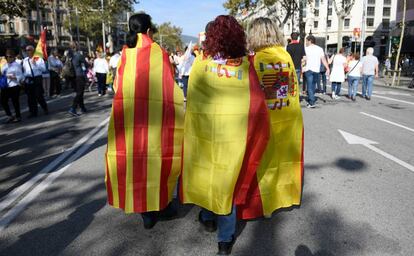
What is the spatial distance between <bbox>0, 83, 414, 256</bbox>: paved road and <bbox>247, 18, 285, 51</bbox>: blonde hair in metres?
1.64

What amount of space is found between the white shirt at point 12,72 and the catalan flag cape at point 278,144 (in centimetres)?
805

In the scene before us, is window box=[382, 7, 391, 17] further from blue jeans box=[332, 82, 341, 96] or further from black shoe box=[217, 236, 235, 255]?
black shoe box=[217, 236, 235, 255]

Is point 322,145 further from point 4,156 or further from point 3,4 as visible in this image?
point 3,4

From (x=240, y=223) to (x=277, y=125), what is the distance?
0.98 m

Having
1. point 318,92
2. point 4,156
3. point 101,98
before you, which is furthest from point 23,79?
point 318,92

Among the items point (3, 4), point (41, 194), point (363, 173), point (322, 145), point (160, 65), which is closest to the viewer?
point (160, 65)

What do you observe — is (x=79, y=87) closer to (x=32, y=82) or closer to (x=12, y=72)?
(x=32, y=82)

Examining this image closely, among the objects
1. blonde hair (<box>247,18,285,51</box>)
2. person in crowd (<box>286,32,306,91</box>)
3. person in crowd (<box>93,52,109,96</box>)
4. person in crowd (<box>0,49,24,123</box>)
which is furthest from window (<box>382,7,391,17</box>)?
blonde hair (<box>247,18,285,51</box>)

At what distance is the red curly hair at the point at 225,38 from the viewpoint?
3043 mm

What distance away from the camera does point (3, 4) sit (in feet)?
63.1

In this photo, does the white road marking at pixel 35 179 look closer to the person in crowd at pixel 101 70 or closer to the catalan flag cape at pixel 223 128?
the catalan flag cape at pixel 223 128

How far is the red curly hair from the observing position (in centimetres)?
304

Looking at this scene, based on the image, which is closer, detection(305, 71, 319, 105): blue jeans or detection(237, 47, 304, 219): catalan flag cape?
detection(237, 47, 304, 219): catalan flag cape

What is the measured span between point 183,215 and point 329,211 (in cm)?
146
